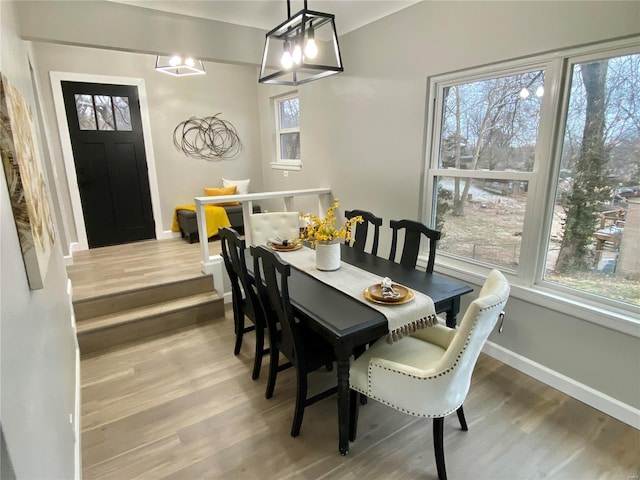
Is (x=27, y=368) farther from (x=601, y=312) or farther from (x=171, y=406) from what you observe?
(x=601, y=312)

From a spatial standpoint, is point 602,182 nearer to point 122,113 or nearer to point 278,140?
point 278,140

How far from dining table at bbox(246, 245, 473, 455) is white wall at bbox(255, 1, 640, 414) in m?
0.83

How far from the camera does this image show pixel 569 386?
7.35 feet

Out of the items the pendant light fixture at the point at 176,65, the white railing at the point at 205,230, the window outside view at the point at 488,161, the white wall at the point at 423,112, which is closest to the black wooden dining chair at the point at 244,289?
the white railing at the point at 205,230

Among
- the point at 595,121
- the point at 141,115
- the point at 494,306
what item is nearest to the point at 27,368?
the point at 494,306

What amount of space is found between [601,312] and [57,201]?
5042 mm

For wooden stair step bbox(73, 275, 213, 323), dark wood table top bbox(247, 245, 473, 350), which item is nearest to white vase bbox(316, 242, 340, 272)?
dark wood table top bbox(247, 245, 473, 350)

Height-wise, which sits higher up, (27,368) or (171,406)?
(27,368)

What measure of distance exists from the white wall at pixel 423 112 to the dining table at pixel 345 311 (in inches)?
32.6

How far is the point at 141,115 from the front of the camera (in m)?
4.68

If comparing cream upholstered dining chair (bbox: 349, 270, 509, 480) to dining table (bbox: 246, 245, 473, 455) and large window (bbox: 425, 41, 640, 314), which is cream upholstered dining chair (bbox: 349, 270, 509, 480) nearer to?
dining table (bbox: 246, 245, 473, 455)

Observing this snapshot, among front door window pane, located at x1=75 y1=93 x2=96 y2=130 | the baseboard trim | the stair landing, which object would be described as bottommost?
the baseboard trim

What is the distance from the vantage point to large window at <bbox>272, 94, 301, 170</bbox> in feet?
16.5

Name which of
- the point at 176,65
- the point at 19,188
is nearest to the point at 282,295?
the point at 19,188
